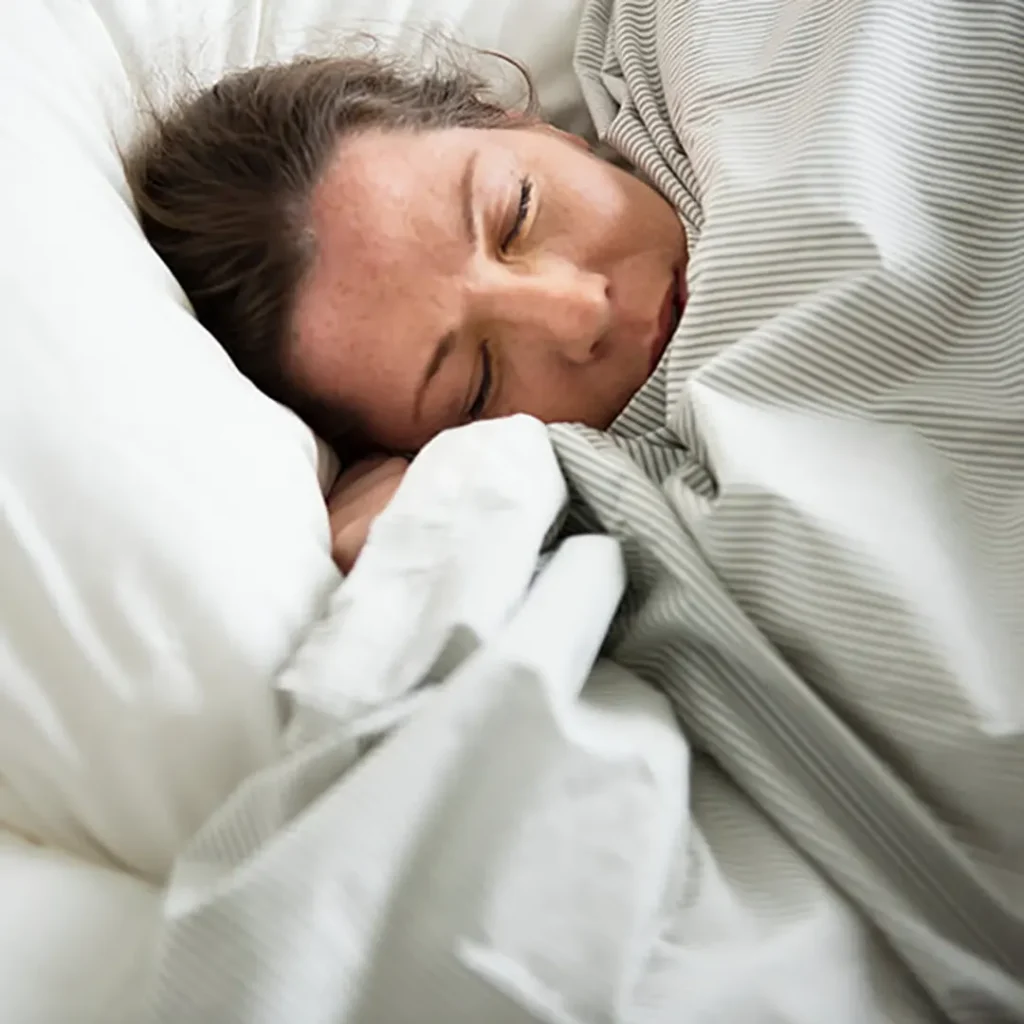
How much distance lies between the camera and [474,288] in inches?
31.1

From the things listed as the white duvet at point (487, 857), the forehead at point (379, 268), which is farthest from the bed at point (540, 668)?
the forehead at point (379, 268)

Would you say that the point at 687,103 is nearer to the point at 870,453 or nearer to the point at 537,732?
the point at 870,453

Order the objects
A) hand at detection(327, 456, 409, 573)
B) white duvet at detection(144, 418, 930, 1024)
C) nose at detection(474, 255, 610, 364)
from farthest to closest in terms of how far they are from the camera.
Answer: nose at detection(474, 255, 610, 364)
hand at detection(327, 456, 409, 573)
white duvet at detection(144, 418, 930, 1024)

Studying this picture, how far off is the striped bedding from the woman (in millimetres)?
84

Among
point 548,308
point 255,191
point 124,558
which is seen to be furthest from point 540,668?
point 255,191

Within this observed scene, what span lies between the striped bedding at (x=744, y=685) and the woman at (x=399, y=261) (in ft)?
0.28

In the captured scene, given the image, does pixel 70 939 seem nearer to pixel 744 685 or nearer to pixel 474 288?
pixel 744 685

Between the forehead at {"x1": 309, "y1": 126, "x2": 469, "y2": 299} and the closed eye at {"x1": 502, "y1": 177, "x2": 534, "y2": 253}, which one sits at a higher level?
the forehead at {"x1": 309, "y1": 126, "x2": 469, "y2": 299}

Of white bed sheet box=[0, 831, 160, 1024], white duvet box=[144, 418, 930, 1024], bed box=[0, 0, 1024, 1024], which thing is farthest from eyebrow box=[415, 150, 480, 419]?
white bed sheet box=[0, 831, 160, 1024]

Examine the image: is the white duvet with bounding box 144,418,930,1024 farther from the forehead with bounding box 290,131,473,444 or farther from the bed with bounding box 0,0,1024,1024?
the forehead with bounding box 290,131,473,444

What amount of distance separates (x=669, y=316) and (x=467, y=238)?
0.16 metres

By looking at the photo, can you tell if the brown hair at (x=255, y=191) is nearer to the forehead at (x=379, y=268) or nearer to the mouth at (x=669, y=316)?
the forehead at (x=379, y=268)

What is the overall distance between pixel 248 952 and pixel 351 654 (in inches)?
5.4

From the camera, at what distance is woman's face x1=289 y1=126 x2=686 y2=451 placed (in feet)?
2.60
